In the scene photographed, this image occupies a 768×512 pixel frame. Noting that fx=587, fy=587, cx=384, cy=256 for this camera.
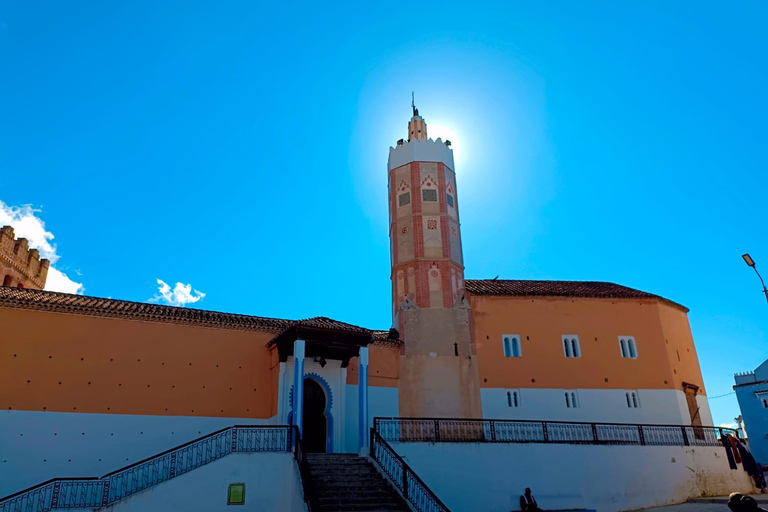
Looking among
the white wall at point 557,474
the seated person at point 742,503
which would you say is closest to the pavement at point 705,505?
the white wall at point 557,474

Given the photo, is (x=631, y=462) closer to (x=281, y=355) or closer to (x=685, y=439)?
(x=685, y=439)

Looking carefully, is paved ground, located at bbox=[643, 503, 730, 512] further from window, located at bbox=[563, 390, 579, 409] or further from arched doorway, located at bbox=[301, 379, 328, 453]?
arched doorway, located at bbox=[301, 379, 328, 453]

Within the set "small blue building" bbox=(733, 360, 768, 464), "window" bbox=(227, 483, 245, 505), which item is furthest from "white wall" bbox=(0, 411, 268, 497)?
"small blue building" bbox=(733, 360, 768, 464)

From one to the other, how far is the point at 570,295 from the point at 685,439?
257 inches

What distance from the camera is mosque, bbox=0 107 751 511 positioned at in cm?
1603

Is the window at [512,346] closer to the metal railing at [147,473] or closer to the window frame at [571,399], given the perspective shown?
the window frame at [571,399]

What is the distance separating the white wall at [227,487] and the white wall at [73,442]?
3.78m

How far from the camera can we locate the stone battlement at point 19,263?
96.1ft

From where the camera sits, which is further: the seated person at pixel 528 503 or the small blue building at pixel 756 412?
the small blue building at pixel 756 412

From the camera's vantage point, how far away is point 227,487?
1370 centimetres

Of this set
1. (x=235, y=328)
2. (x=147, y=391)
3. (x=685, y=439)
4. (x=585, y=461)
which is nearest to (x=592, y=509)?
(x=585, y=461)

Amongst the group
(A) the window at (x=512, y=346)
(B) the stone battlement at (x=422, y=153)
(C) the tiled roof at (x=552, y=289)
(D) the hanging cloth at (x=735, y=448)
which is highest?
(B) the stone battlement at (x=422, y=153)

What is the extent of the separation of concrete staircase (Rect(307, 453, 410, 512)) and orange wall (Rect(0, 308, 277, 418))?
4.12 meters

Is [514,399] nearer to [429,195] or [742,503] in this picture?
[429,195]
